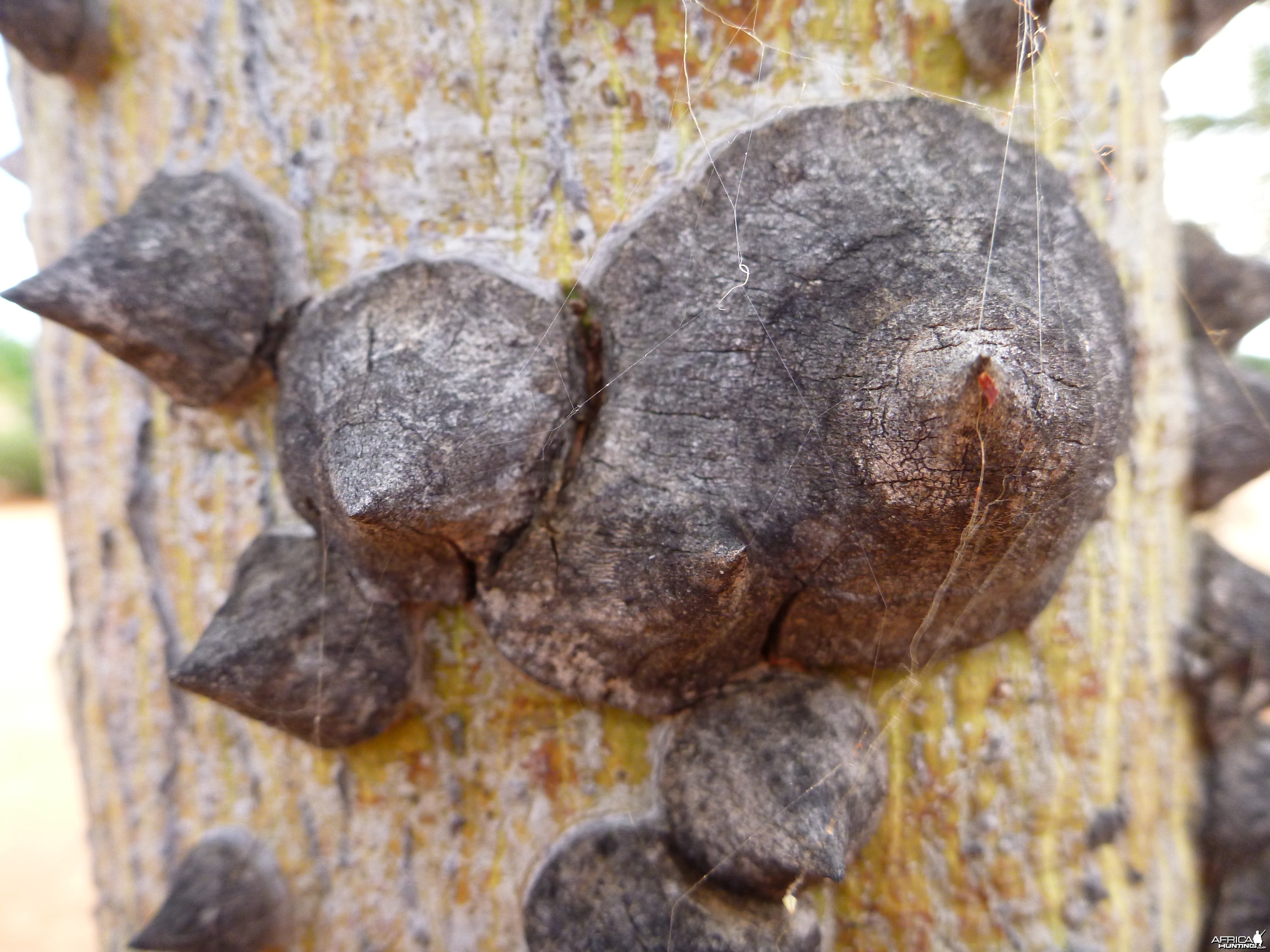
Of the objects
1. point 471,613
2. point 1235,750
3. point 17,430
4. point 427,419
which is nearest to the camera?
point 427,419

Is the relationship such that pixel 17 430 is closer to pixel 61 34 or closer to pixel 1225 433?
pixel 61 34

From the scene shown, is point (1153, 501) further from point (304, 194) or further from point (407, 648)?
point (304, 194)

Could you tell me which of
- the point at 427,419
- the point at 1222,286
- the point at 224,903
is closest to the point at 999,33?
the point at 1222,286

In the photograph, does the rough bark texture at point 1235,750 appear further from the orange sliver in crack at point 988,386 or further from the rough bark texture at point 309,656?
the rough bark texture at point 309,656

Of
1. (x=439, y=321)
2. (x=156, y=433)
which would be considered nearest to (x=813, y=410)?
(x=439, y=321)

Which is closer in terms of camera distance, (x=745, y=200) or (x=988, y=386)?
(x=988, y=386)

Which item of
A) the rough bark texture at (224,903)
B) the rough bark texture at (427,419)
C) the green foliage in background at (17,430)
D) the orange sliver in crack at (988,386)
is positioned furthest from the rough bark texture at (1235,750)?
the green foliage in background at (17,430)
